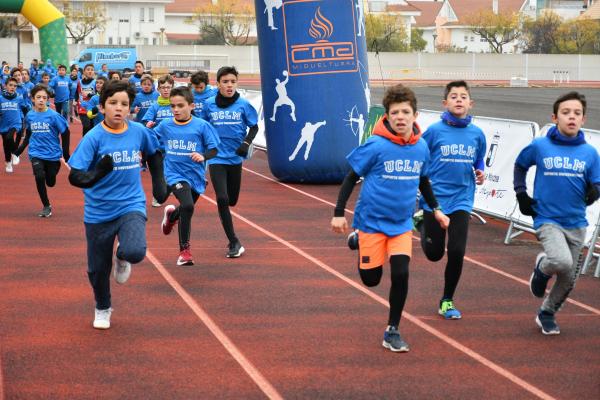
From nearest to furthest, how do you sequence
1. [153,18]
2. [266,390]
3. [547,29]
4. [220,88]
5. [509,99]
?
[266,390], [220,88], [509,99], [547,29], [153,18]

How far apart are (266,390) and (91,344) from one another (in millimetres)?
1619

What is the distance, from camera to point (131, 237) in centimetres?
777

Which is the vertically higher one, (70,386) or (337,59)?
(337,59)

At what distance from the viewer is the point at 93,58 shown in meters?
67.1

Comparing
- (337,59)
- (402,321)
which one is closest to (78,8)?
(337,59)

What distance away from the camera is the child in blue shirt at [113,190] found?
773cm

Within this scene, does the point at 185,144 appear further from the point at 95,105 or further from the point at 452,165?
the point at 95,105

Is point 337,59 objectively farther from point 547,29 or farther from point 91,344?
point 547,29

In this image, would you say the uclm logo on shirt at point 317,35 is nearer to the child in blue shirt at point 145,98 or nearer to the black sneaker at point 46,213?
the child in blue shirt at point 145,98

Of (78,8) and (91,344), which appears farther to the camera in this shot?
(78,8)

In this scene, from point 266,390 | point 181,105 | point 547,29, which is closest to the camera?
point 266,390

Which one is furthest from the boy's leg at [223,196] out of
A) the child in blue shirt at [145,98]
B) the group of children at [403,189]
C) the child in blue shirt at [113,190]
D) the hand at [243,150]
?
the child in blue shirt at [145,98]

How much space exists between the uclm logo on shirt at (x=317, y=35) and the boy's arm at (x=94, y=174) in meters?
10.1

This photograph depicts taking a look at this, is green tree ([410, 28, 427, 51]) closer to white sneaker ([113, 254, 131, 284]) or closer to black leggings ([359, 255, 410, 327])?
white sneaker ([113, 254, 131, 284])
